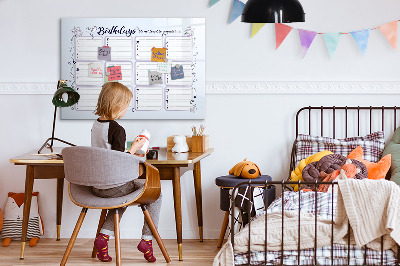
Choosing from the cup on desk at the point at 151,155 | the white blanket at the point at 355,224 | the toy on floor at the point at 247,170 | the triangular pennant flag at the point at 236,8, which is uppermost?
the triangular pennant flag at the point at 236,8

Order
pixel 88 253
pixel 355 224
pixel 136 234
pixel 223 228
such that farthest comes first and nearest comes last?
pixel 136 234 < pixel 223 228 < pixel 88 253 < pixel 355 224

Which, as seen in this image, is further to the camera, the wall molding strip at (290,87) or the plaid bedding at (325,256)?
the wall molding strip at (290,87)

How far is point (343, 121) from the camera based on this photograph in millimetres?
4375

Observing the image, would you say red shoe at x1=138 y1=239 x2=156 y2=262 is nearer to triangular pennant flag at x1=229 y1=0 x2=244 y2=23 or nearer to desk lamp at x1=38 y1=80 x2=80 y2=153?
desk lamp at x1=38 y1=80 x2=80 y2=153

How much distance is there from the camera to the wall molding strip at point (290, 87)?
4.34m

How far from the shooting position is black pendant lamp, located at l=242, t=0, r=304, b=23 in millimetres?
3117

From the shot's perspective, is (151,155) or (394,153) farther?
(394,153)

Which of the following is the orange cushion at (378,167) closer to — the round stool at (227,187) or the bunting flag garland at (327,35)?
the round stool at (227,187)

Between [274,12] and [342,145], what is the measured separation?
4.59ft

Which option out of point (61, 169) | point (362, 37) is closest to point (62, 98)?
point (61, 169)

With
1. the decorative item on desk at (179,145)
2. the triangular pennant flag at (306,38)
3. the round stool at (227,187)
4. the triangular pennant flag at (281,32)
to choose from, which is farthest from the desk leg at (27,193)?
the triangular pennant flag at (306,38)

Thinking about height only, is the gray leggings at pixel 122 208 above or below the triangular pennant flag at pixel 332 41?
below

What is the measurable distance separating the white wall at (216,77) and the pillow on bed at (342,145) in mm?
184

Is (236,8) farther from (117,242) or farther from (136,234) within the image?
(117,242)
